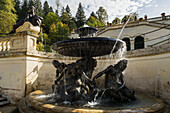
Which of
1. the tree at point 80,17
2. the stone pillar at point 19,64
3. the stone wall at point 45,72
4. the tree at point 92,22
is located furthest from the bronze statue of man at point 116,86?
the tree at point 80,17

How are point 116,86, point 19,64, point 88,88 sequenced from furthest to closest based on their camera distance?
point 19,64, point 88,88, point 116,86

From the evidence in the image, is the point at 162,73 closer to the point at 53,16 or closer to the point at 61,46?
the point at 61,46

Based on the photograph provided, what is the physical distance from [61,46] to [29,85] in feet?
12.4

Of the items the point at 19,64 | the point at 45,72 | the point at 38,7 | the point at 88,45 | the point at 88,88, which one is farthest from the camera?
the point at 38,7

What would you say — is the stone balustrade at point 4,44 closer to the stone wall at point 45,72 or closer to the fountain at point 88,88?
the stone wall at point 45,72

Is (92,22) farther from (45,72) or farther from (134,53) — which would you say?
(134,53)

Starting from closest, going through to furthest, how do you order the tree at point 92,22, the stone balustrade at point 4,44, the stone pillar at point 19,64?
the stone pillar at point 19,64 < the stone balustrade at point 4,44 < the tree at point 92,22

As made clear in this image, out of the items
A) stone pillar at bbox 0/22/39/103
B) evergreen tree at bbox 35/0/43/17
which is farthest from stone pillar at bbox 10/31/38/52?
evergreen tree at bbox 35/0/43/17

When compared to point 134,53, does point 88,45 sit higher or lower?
higher

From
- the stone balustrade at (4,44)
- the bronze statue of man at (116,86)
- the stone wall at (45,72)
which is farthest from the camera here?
the stone balustrade at (4,44)

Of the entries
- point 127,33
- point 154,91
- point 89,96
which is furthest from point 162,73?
point 127,33

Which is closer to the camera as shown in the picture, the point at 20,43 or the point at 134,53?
the point at 20,43

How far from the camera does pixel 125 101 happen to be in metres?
4.10

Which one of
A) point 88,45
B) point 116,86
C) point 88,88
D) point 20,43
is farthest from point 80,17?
point 116,86
